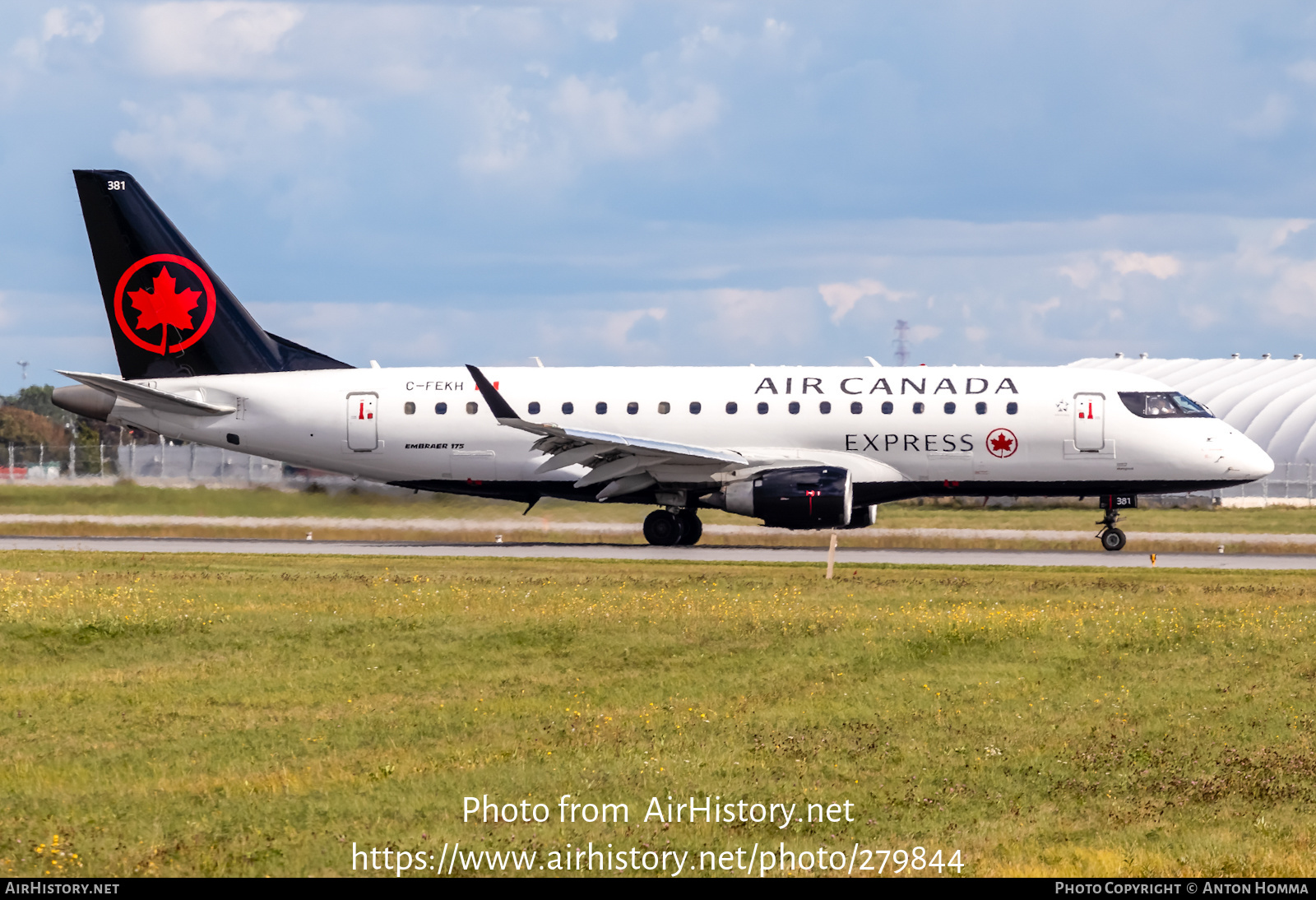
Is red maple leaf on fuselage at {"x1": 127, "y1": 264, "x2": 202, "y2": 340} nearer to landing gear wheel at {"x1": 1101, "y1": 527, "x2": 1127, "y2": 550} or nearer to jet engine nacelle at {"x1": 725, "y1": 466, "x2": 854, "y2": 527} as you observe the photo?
jet engine nacelle at {"x1": 725, "y1": 466, "x2": 854, "y2": 527}

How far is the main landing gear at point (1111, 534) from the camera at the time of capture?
3750 centimetres

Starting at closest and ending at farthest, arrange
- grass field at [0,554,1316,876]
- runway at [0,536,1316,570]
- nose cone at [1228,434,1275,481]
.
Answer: grass field at [0,554,1316,876], runway at [0,536,1316,570], nose cone at [1228,434,1275,481]

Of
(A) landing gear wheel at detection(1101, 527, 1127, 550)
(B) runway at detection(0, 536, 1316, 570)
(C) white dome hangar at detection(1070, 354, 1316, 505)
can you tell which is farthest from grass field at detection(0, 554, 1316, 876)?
(C) white dome hangar at detection(1070, 354, 1316, 505)

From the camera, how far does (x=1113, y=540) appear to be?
37656mm

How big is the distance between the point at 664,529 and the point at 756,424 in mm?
3663

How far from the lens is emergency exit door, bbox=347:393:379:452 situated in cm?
3878

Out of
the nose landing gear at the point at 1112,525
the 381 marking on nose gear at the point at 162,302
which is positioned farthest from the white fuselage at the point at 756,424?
the 381 marking on nose gear at the point at 162,302

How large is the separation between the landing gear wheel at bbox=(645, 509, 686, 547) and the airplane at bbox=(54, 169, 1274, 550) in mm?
47

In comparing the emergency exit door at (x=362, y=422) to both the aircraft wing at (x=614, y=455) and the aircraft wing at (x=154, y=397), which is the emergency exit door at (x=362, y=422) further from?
the aircraft wing at (x=614, y=455)

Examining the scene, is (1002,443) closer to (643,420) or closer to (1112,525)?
(1112,525)

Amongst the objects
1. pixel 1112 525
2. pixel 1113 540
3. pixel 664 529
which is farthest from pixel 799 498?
pixel 1112 525

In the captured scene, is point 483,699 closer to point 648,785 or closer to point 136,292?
point 648,785
